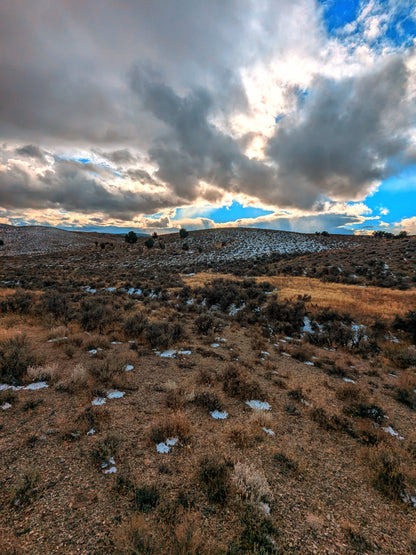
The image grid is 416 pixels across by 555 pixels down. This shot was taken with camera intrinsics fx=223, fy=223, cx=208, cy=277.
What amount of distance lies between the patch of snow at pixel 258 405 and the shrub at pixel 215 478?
219 cm

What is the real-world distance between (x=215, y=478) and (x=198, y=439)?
1063mm

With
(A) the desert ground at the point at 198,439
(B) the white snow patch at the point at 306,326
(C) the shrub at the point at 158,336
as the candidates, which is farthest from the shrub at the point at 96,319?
(B) the white snow patch at the point at 306,326

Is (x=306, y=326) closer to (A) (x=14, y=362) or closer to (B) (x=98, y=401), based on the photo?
(B) (x=98, y=401)

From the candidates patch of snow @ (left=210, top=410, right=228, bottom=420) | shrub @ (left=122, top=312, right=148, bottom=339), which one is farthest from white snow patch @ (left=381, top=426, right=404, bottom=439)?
shrub @ (left=122, top=312, right=148, bottom=339)

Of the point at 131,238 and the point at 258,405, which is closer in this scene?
the point at 258,405

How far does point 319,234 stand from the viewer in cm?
8406

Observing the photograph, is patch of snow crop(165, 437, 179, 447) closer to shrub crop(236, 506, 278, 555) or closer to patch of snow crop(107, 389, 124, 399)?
shrub crop(236, 506, 278, 555)

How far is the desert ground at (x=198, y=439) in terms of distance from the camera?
3139 mm

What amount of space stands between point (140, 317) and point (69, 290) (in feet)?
37.2

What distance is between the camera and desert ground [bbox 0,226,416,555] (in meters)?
3.14

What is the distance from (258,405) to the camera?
20.7ft

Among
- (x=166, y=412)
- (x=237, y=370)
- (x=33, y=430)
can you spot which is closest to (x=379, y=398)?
(x=237, y=370)

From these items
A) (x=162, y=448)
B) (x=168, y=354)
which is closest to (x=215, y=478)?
(x=162, y=448)

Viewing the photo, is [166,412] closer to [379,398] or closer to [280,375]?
[280,375]
